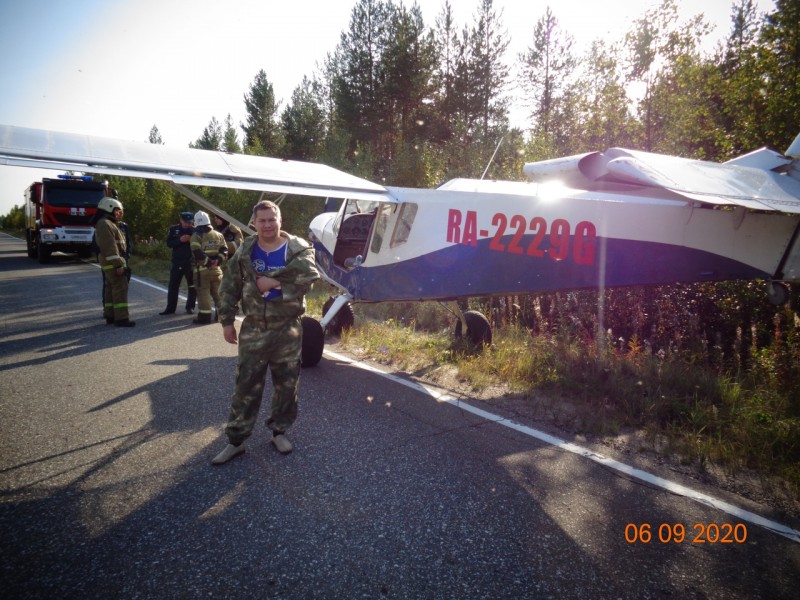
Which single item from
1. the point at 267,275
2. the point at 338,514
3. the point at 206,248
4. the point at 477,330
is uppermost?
→ the point at 206,248

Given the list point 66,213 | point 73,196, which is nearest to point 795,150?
point 66,213

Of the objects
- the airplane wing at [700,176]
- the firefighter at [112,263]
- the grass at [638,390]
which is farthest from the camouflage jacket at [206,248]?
the airplane wing at [700,176]

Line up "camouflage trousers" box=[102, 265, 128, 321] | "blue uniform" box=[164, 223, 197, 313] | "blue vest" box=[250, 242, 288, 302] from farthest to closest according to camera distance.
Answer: "blue uniform" box=[164, 223, 197, 313]
"camouflage trousers" box=[102, 265, 128, 321]
"blue vest" box=[250, 242, 288, 302]

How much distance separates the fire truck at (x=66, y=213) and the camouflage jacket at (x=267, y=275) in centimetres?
1859

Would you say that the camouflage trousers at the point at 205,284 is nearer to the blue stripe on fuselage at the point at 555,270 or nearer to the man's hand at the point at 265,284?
the blue stripe on fuselage at the point at 555,270

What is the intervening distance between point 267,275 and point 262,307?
244 millimetres

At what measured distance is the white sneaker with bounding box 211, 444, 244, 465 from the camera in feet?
10.1

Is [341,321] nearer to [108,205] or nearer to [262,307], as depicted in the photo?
[262,307]

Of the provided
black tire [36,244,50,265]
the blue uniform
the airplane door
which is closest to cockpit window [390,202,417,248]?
the airplane door

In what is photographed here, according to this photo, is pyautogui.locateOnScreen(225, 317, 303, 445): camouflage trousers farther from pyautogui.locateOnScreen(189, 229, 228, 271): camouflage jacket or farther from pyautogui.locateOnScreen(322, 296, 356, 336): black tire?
pyautogui.locateOnScreen(189, 229, 228, 271): camouflage jacket

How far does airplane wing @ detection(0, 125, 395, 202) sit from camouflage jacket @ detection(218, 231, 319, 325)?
6.35 feet

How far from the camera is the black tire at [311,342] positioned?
5.29 meters

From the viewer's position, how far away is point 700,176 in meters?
4.22
